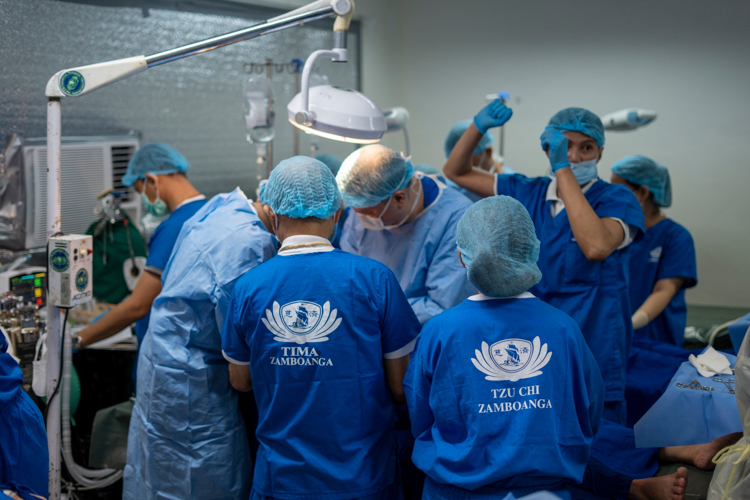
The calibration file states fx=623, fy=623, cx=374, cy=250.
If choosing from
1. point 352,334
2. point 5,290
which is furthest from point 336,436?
point 5,290

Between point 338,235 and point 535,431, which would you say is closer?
point 535,431

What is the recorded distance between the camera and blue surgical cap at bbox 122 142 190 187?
2516 millimetres

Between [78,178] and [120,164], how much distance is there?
21 centimetres

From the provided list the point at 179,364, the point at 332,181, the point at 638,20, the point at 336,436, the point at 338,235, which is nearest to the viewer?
the point at 336,436

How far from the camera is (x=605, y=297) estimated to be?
209 cm

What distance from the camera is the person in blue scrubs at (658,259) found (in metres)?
2.77

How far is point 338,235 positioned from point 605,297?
1.08 meters

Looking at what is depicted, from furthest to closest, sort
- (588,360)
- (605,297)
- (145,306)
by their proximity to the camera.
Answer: (145,306), (605,297), (588,360)

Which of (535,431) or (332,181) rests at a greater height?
(332,181)

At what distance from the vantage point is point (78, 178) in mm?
2900

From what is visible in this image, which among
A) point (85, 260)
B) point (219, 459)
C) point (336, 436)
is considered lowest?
point (219, 459)

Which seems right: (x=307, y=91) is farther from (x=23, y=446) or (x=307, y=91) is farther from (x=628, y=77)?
(x=628, y=77)

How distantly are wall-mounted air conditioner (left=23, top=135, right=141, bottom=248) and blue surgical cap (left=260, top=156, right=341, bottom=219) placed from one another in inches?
58.0

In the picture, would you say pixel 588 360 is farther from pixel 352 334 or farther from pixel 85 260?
pixel 85 260
